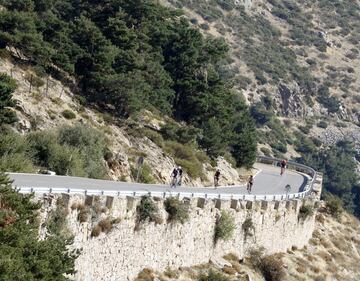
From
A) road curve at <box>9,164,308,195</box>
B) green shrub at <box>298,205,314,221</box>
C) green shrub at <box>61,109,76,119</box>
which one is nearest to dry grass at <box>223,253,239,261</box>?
road curve at <box>9,164,308,195</box>

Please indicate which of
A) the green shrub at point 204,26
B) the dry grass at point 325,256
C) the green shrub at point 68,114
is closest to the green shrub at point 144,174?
the green shrub at point 68,114

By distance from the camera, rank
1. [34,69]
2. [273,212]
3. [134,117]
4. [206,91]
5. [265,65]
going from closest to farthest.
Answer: [273,212] < [34,69] < [134,117] < [206,91] < [265,65]

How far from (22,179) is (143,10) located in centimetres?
4255

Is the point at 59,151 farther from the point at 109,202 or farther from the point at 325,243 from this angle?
the point at 325,243

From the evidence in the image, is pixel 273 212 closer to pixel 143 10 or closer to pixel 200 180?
pixel 200 180

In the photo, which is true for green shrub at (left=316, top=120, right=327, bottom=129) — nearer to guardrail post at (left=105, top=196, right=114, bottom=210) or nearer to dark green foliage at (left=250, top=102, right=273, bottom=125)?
dark green foliage at (left=250, top=102, right=273, bottom=125)

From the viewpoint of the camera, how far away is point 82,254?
27.7 m

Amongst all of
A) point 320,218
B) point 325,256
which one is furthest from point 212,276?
point 320,218

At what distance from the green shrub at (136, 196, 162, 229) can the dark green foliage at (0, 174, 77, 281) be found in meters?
7.11

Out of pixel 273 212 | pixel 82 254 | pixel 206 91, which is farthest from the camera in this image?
pixel 206 91

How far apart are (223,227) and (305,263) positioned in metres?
11.2

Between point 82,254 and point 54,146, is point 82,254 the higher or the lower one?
the higher one

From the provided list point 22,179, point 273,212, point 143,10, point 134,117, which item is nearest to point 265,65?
point 143,10

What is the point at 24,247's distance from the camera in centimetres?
2230
